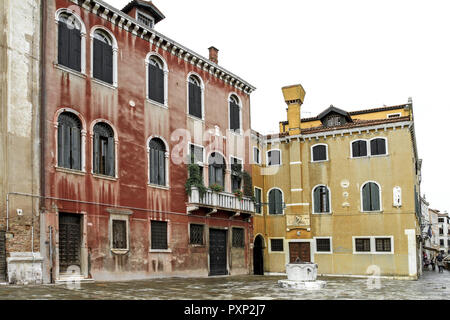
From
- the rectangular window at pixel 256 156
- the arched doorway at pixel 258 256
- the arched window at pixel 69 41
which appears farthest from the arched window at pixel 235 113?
the arched window at pixel 69 41

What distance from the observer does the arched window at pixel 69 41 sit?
1970 cm

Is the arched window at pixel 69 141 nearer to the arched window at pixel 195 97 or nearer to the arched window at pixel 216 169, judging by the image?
the arched window at pixel 195 97

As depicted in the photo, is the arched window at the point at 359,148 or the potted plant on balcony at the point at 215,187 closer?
the potted plant on balcony at the point at 215,187

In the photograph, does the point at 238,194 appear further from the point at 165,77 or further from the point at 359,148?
the point at 359,148

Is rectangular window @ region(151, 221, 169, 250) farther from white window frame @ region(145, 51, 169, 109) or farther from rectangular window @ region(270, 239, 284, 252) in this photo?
rectangular window @ region(270, 239, 284, 252)

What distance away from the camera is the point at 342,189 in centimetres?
3136

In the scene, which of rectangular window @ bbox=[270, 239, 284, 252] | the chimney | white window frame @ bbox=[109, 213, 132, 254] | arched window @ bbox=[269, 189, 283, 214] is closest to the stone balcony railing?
arched window @ bbox=[269, 189, 283, 214]

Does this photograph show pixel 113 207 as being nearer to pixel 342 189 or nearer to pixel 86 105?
pixel 86 105

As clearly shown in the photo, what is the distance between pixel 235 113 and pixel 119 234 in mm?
11304

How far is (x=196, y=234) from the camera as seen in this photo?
83.8 feet

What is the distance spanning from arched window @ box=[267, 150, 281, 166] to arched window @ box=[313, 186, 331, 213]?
2.80 m

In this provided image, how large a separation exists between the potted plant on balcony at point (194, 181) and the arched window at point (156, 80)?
A: 329 cm

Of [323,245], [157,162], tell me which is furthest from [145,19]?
[323,245]
